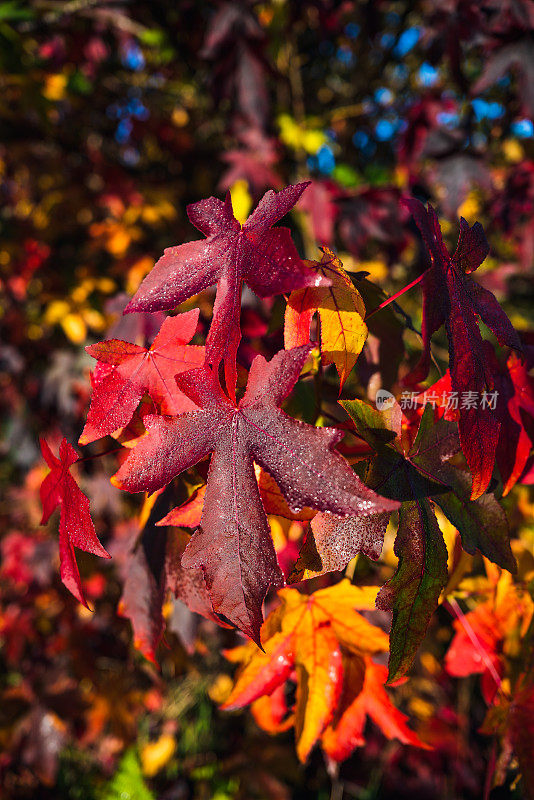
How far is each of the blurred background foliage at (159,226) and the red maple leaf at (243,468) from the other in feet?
3.83

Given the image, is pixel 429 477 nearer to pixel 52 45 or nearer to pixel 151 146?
pixel 52 45

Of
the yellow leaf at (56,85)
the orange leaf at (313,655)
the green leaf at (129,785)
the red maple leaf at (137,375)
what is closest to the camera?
the red maple leaf at (137,375)

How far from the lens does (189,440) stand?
482mm

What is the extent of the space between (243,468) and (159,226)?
217 cm

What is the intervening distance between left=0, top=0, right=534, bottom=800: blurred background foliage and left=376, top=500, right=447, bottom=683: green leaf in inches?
48.7

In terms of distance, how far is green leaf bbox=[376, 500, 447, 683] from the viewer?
0.47m

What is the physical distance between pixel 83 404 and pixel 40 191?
1.15m

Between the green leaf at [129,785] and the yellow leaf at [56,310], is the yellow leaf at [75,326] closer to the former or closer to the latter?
the yellow leaf at [56,310]

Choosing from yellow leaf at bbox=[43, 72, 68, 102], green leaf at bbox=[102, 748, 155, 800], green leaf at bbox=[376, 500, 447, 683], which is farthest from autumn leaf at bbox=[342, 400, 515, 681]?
yellow leaf at bbox=[43, 72, 68, 102]

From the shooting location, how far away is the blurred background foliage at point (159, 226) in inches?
71.5

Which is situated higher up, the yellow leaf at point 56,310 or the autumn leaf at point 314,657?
the yellow leaf at point 56,310

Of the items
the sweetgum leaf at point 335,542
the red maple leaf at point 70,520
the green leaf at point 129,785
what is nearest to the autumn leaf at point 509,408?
the sweetgum leaf at point 335,542

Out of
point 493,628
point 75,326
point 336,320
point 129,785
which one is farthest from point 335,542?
point 75,326

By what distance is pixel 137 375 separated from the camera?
56 centimetres
